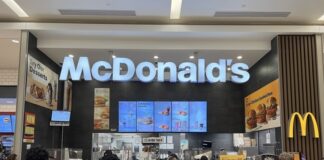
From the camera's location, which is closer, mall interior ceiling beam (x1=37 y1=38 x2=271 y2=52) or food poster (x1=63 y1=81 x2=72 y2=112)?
mall interior ceiling beam (x1=37 y1=38 x2=271 y2=52)

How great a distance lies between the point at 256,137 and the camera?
11.0 meters

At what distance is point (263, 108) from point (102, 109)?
488 cm

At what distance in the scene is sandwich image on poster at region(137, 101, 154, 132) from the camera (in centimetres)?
1224

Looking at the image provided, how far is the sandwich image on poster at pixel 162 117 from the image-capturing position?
40.3ft

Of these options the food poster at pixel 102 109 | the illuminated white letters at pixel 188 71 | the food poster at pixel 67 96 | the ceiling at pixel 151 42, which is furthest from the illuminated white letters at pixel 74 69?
the food poster at pixel 102 109

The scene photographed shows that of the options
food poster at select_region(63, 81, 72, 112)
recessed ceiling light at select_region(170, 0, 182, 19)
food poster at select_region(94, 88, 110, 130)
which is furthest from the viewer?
food poster at select_region(94, 88, 110, 130)

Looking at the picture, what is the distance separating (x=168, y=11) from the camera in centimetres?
785

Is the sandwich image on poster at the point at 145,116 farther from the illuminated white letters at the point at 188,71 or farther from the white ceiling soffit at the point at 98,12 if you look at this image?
the white ceiling soffit at the point at 98,12

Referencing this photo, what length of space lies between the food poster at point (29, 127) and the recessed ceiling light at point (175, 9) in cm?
365

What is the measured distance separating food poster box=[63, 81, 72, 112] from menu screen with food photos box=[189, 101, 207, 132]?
3618mm

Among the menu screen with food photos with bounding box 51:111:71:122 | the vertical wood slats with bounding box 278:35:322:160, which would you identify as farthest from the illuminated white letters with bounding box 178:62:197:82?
the menu screen with food photos with bounding box 51:111:71:122

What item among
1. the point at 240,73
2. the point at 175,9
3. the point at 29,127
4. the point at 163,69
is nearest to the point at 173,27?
the point at 175,9

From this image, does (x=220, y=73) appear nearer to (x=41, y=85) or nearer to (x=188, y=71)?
(x=188, y=71)

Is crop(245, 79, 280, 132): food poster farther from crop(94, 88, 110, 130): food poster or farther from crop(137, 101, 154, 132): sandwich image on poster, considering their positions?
crop(94, 88, 110, 130): food poster
